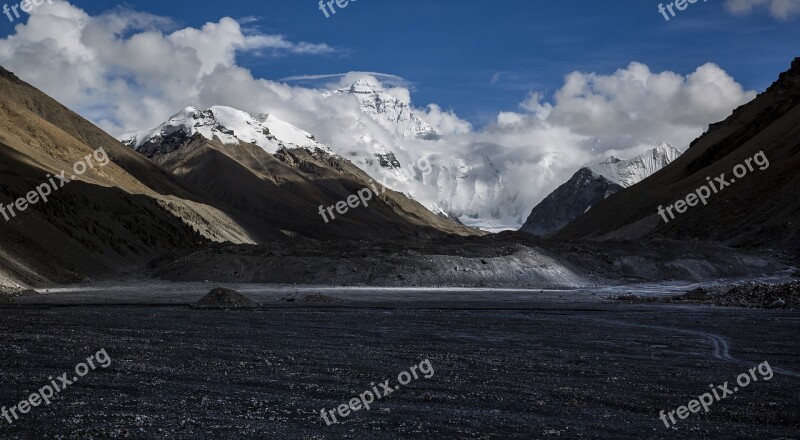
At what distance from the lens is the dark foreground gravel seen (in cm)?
1574

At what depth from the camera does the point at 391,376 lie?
21922mm

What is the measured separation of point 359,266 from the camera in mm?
83375

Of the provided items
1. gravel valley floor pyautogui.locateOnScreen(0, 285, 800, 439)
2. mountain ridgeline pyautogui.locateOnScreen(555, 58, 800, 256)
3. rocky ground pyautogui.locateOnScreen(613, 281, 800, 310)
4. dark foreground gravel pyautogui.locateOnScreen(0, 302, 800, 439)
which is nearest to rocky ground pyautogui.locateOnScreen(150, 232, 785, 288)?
mountain ridgeline pyautogui.locateOnScreen(555, 58, 800, 256)

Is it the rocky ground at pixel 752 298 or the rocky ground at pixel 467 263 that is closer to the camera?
the rocky ground at pixel 752 298

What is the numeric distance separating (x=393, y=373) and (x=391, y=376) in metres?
0.53

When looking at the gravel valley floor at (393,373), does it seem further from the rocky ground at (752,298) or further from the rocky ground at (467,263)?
the rocky ground at (467,263)

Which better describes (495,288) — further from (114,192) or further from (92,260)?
(114,192)

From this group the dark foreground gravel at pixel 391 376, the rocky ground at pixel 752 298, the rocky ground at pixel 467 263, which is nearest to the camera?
the dark foreground gravel at pixel 391 376

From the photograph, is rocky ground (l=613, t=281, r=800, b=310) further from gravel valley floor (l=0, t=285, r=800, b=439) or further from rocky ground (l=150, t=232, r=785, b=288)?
rocky ground (l=150, t=232, r=785, b=288)

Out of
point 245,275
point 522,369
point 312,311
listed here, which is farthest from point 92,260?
point 522,369

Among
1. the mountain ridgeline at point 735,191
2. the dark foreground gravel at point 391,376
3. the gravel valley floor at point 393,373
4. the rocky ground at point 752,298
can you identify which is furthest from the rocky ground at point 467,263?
the dark foreground gravel at point 391,376

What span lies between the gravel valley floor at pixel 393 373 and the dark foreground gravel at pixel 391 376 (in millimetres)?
67

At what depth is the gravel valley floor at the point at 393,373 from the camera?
15812 mm

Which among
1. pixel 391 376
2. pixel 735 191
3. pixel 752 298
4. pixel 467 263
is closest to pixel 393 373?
pixel 391 376
